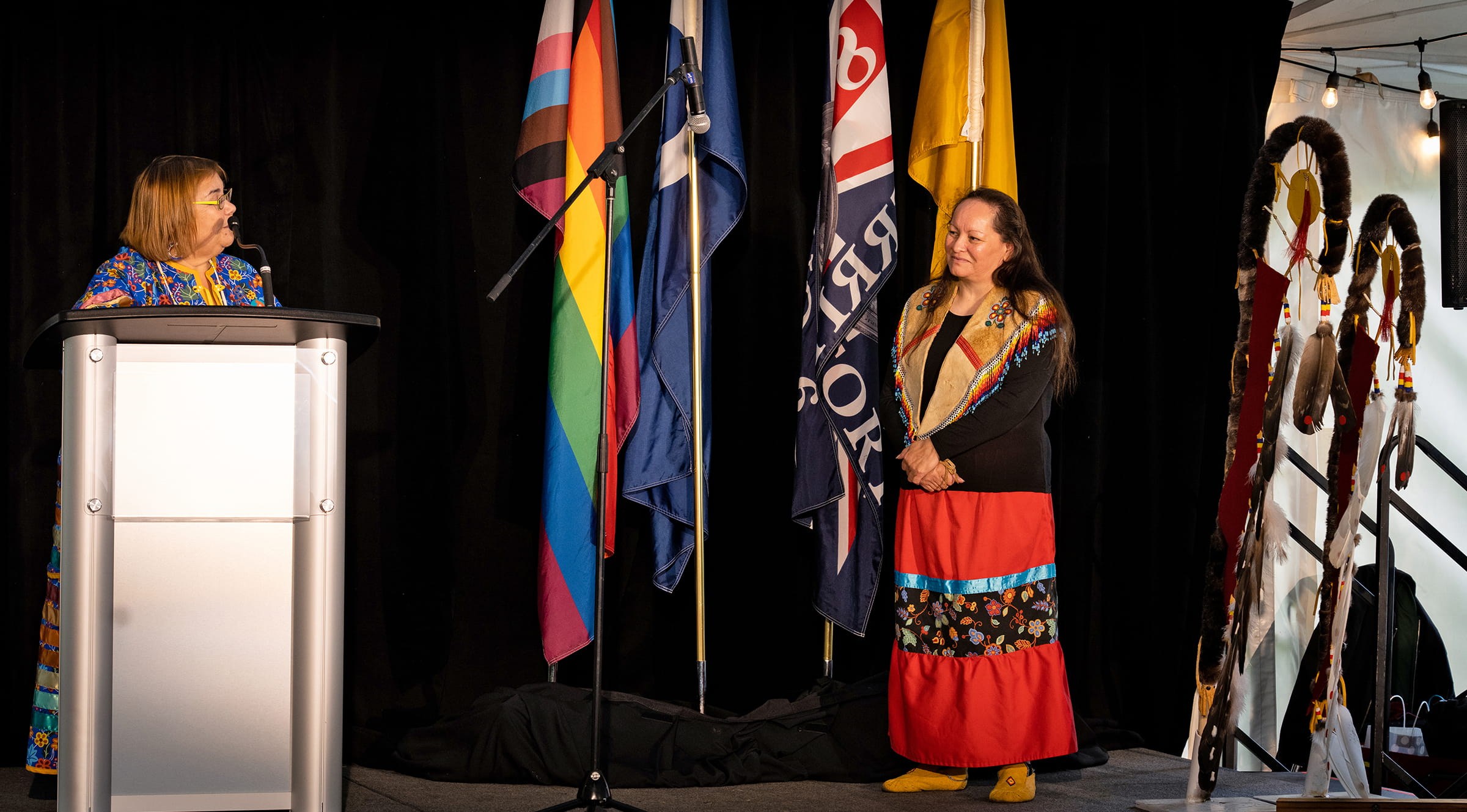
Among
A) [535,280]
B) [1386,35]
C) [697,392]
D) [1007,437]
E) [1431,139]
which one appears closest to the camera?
[1007,437]

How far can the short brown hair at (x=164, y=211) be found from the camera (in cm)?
272

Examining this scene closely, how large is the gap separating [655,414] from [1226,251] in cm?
201

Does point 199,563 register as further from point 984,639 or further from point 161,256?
point 984,639

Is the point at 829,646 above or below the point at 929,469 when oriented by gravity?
below

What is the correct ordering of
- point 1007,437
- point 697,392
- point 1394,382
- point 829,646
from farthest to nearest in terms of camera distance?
point 1394,382 < point 829,646 < point 697,392 < point 1007,437

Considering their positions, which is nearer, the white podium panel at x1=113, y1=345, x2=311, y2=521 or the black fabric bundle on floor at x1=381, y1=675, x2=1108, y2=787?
the white podium panel at x1=113, y1=345, x2=311, y2=521

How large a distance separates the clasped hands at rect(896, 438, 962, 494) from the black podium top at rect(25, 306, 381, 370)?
1.32 metres

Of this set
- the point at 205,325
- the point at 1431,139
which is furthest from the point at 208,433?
the point at 1431,139

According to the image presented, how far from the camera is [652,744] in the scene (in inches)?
121

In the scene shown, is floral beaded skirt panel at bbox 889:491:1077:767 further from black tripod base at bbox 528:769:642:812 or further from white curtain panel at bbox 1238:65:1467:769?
white curtain panel at bbox 1238:65:1467:769

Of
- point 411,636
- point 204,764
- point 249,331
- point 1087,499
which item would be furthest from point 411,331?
point 1087,499

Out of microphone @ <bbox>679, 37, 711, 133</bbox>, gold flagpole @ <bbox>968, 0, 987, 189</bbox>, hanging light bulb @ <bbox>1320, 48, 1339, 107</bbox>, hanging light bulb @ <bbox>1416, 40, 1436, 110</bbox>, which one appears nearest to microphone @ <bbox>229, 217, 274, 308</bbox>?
microphone @ <bbox>679, 37, 711, 133</bbox>

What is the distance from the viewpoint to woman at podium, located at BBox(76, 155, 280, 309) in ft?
8.89

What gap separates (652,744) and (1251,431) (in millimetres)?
1662
